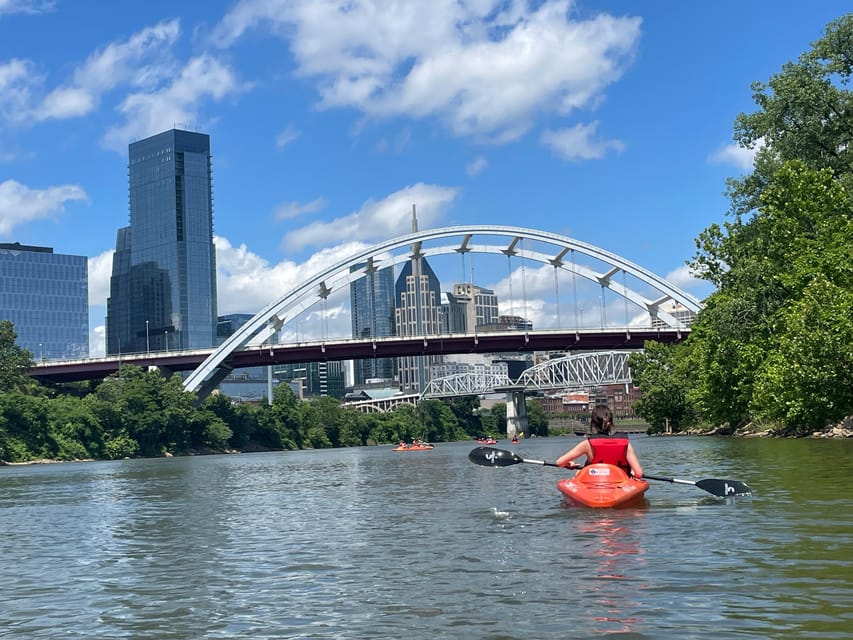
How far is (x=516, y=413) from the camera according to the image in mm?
149500

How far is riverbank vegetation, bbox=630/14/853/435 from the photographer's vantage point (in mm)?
35938

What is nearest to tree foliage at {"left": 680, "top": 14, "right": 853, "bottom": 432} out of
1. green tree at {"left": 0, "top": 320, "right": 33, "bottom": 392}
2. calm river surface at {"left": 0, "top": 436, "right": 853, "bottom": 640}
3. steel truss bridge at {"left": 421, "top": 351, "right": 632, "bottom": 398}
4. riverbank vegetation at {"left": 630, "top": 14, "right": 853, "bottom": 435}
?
riverbank vegetation at {"left": 630, "top": 14, "right": 853, "bottom": 435}

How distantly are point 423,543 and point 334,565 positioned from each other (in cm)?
176

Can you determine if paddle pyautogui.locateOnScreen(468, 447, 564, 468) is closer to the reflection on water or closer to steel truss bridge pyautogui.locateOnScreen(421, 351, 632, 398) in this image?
the reflection on water

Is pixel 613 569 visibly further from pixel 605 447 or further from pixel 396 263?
pixel 396 263

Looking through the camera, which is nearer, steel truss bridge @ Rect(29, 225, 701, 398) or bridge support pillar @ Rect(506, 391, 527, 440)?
steel truss bridge @ Rect(29, 225, 701, 398)

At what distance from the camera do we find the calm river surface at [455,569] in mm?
7715

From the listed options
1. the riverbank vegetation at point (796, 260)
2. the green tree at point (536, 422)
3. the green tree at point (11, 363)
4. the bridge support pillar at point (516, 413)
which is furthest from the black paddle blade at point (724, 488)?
the green tree at point (536, 422)

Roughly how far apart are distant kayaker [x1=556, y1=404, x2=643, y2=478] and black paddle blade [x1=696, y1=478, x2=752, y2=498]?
4.83ft

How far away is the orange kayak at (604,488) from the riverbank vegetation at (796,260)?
22.4 meters

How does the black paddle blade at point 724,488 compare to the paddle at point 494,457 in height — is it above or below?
below

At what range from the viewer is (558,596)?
8.51m

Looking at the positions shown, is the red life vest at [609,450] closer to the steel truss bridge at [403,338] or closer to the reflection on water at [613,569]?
the reflection on water at [613,569]

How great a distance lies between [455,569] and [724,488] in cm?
718
